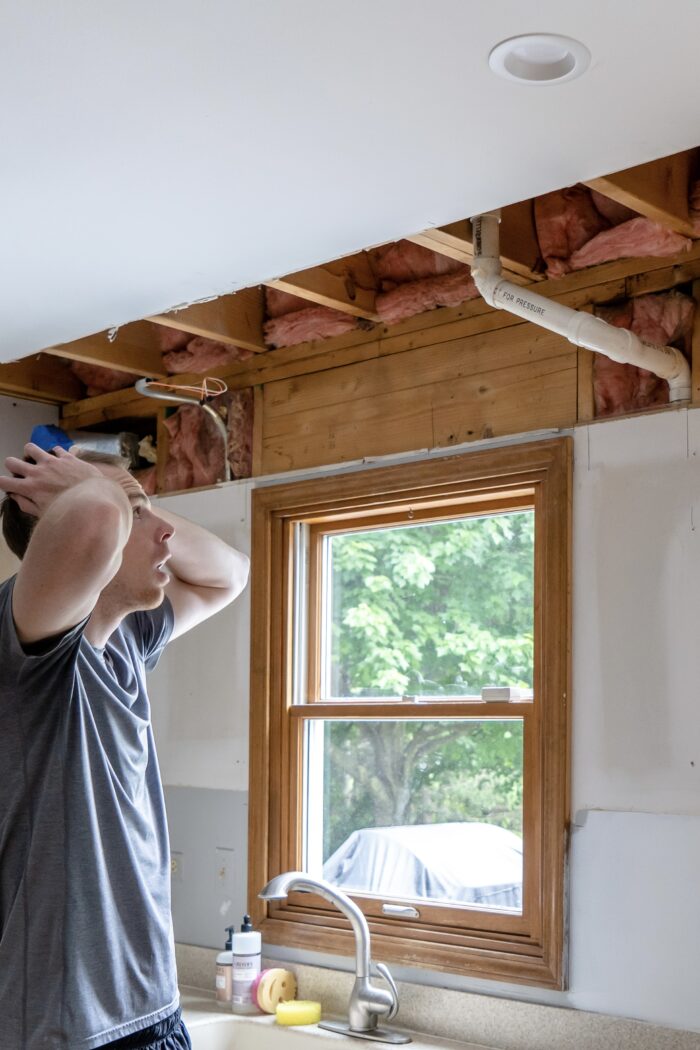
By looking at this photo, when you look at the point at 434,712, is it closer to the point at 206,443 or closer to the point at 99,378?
the point at 206,443

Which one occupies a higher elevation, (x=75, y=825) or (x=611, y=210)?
(x=611, y=210)

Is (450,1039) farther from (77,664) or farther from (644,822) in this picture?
(77,664)

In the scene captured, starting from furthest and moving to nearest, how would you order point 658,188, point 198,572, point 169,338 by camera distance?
point 169,338, point 658,188, point 198,572

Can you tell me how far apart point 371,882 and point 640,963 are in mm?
872

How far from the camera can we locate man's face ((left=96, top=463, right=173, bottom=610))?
72.4 inches

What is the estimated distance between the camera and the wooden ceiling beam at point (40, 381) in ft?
13.2

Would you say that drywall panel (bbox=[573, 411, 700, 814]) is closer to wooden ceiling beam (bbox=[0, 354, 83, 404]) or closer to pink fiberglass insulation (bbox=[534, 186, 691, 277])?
pink fiberglass insulation (bbox=[534, 186, 691, 277])

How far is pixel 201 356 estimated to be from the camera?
12.3 ft

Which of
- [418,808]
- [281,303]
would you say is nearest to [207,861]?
[418,808]

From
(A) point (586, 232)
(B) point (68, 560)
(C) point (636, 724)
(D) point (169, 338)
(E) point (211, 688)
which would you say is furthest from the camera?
(D) point (169, 338)

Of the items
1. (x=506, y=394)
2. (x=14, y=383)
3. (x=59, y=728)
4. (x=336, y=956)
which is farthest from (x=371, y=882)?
(x=14, y=383)

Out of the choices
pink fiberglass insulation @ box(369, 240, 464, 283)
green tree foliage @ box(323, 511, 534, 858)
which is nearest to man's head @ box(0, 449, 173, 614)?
green tree foliage @ box(323, 511, 534, 858)

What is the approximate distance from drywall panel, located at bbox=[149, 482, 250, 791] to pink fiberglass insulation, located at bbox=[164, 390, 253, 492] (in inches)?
2.6

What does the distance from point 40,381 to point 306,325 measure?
3.85ft
